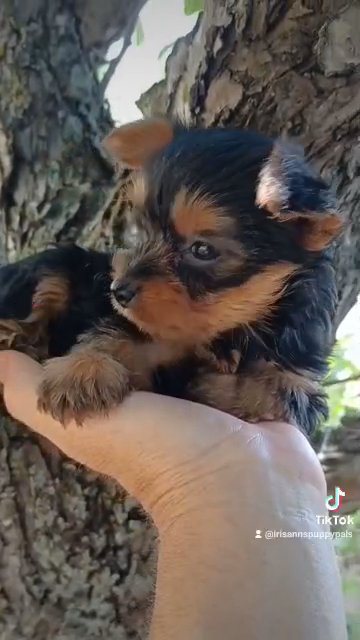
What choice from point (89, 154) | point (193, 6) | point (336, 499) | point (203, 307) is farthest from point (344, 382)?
point (193, 6)

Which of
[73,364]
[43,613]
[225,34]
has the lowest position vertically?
[43,613]

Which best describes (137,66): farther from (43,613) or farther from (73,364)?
(43,613)

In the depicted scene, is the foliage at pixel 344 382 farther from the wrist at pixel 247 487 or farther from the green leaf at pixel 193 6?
the green leaf at pixel 193 6

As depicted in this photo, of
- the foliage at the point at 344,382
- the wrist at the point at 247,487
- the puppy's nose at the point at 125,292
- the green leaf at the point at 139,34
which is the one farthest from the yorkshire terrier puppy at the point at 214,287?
the green leaf at the point at 139,34

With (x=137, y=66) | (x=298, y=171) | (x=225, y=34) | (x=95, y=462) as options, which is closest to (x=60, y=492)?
(x=95, y=462)

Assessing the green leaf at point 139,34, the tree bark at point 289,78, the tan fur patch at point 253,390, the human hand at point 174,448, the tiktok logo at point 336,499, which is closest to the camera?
the human hand at point 174,448

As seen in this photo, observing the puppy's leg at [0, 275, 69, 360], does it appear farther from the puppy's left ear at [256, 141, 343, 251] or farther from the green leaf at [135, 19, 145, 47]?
the green leaf at [135, 19, 145, 47]

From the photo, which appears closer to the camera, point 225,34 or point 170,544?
point 170,544
